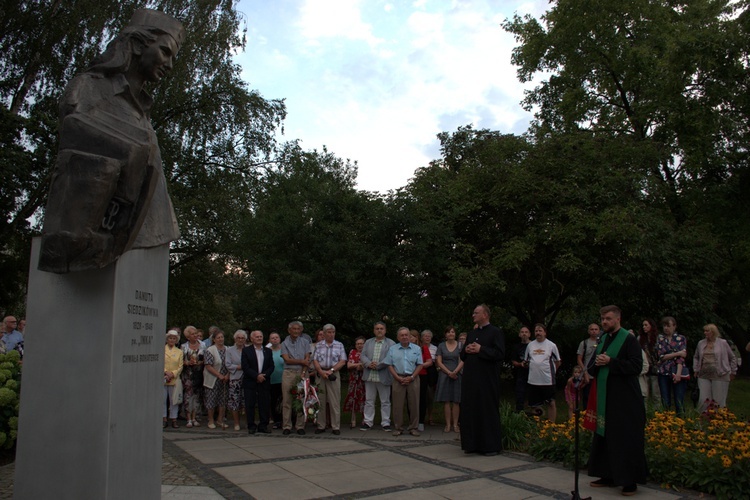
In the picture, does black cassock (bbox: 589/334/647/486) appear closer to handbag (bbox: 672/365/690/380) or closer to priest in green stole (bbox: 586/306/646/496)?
priest in green stole (bbox: 586/306/646/496)

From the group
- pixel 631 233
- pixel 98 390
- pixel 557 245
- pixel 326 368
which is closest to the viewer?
pixel 98 390

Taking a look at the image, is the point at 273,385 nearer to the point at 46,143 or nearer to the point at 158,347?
the point at 158,347

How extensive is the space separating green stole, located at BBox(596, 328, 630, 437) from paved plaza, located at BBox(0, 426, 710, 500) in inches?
26.7

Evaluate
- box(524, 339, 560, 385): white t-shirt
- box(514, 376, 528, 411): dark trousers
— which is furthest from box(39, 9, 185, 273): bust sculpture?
box(514, 376, 528, 411): dark trousers

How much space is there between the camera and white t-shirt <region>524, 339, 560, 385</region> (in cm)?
1022

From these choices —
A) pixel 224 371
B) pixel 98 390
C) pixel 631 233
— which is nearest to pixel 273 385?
pixel 224 371

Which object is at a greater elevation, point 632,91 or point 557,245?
point 632,91

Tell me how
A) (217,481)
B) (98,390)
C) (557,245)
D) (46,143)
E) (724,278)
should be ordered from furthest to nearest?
1. (724,278)
2. (46,143)
3. (557,245)
4. (217,481)
5. (98,390)

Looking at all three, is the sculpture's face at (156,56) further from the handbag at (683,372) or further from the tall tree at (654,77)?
the tall tree at (654,77)

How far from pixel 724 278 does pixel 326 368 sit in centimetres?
1769

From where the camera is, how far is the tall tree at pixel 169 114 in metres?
17.8

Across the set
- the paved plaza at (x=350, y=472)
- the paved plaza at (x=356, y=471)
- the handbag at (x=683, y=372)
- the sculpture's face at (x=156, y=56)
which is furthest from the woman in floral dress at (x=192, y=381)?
the handbag at (x=683, y=372)

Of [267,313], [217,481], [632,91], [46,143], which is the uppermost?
[632,91]

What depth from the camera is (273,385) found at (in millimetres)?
10781
